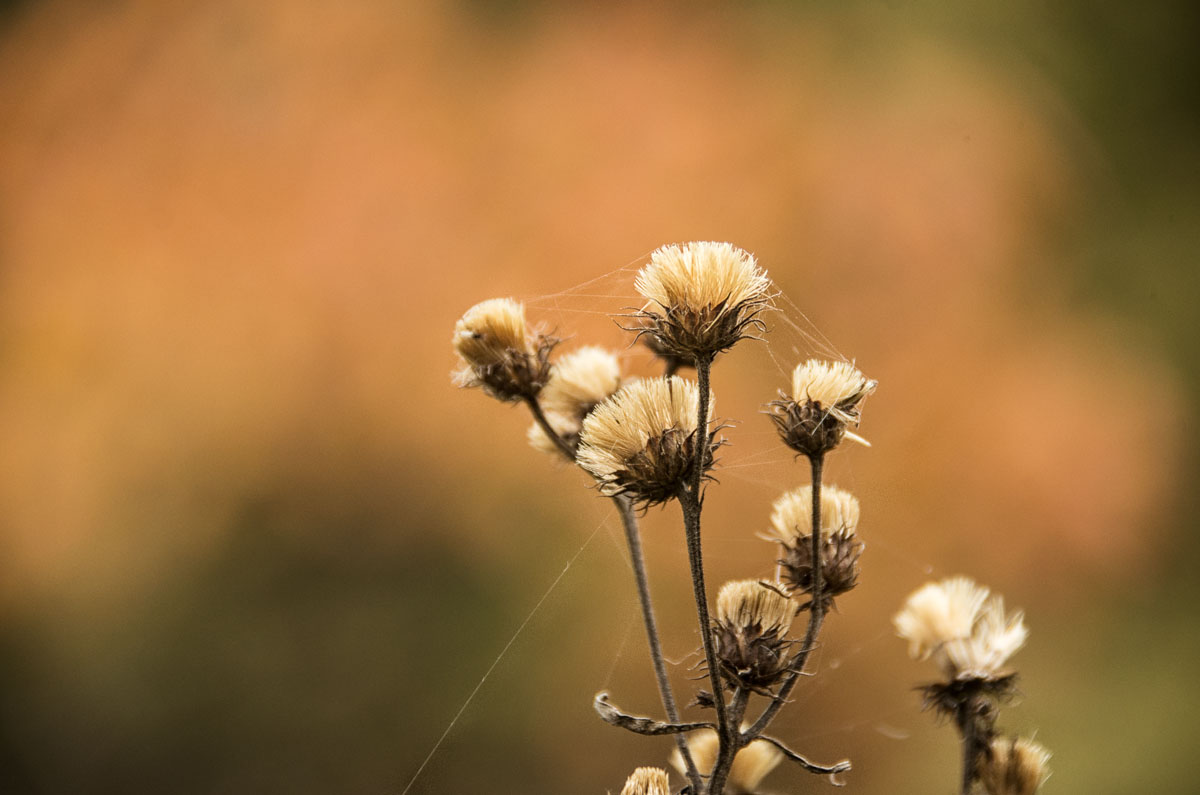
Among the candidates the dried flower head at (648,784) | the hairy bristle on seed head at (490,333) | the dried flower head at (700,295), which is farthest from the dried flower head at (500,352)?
the dried flower head at (648,784)

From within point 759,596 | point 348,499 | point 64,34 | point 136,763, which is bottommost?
point 136,763

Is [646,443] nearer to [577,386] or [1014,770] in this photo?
[577,386]

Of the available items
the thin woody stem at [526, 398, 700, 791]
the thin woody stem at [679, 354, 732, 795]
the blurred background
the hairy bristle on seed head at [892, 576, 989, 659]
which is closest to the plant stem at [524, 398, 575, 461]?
the thin woody stem at [526, 398, 700, 791]

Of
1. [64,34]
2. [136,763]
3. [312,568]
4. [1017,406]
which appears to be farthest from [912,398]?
[64,34]

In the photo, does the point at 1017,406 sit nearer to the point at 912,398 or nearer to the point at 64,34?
the point at 912,398

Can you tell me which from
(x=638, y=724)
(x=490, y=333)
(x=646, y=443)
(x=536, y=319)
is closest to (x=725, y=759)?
(x=638, y=724)

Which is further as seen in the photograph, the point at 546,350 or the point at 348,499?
the point at 348,499
